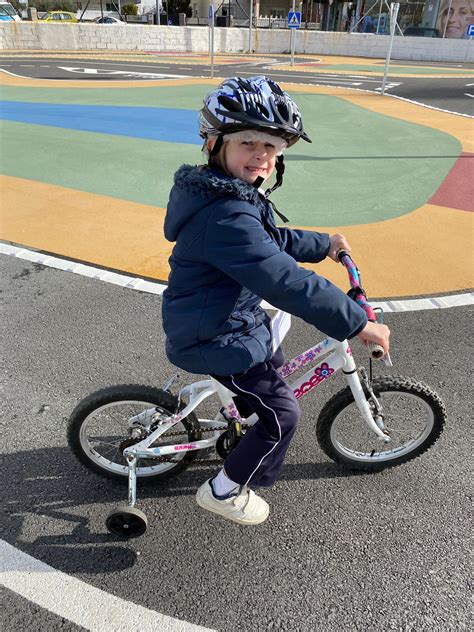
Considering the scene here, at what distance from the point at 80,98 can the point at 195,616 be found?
14.9m

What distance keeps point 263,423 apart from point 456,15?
151 feet

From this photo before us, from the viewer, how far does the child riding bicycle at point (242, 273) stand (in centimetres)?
184

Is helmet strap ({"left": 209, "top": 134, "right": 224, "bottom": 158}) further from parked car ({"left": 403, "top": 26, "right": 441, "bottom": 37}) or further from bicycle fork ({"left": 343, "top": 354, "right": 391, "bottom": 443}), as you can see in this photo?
parked car ({"left": 403, "top": 26, "right": 441, "bottom": 37})

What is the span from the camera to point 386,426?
272cm

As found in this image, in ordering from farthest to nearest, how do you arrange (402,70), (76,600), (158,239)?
(402,70) → (158,239) → (76,600)

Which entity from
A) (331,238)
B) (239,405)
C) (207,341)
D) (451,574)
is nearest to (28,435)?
(239,405)

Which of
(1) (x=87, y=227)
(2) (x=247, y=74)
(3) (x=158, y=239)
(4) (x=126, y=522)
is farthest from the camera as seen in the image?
(2) (x=247, y=74)

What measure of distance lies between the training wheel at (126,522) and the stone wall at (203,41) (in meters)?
34.5

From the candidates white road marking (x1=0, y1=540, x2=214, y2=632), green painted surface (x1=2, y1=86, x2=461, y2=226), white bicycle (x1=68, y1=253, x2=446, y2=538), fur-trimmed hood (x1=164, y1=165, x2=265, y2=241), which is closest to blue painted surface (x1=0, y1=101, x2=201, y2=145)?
green painted surface (x1=2, y1=86, x2=461, y2=226)

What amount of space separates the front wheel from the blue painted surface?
8092mm

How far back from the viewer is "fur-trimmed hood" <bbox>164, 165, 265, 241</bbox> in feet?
5.94

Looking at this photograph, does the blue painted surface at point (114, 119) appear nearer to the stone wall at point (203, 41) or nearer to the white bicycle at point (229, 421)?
the white bicycle at point (229, 421)

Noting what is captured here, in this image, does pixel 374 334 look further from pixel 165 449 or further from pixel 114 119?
pixel 114 119

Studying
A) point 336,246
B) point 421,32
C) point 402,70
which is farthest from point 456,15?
point 336,246
